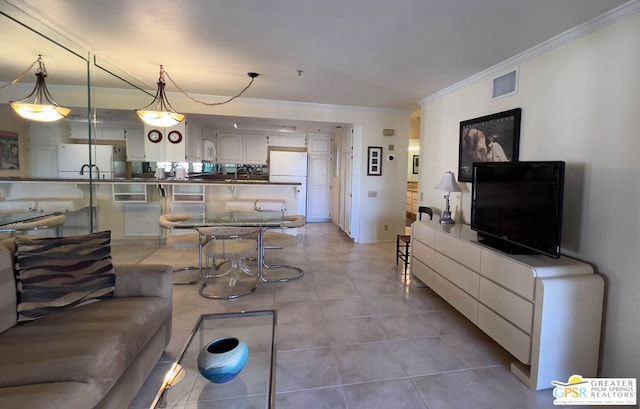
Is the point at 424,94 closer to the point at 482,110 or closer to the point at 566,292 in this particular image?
the point at 482,110

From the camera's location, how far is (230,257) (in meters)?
3.21

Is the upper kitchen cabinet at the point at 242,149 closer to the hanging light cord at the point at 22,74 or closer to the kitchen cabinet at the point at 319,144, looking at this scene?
the kitchen cabinet at the point at 319,144

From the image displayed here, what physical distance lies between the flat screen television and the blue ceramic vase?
1946 mm

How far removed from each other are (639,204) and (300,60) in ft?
9.25

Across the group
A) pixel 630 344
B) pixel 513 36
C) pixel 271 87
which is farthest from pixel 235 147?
pixel 630 344

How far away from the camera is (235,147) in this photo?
7.50 metres

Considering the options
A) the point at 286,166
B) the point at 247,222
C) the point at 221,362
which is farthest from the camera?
the point at 286,166

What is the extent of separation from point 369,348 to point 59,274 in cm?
203

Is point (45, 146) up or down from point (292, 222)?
up

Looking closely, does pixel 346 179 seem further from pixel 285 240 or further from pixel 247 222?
A: pixel 247 222

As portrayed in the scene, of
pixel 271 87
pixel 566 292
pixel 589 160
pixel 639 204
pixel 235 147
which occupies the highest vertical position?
pixel 271 87

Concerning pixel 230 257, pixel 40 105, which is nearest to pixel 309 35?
pixel 230 257

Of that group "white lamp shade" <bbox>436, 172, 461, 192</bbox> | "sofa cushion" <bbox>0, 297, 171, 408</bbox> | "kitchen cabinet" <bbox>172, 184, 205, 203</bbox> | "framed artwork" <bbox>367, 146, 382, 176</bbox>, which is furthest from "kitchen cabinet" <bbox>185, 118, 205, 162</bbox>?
"white lamp shade" <bbox>436, 172, 461, 192</bbox>

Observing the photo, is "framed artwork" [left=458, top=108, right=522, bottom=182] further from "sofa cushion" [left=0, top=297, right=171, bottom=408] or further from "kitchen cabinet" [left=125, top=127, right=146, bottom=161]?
"kitchen cabinet" [left=125, top=127, right=146, bottom=161]
